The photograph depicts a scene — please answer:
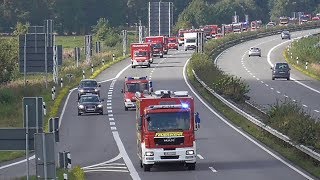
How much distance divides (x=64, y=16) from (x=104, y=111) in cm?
12144

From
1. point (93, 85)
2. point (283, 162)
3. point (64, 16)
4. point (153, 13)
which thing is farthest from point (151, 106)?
point (64, 16)

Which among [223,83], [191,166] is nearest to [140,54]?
[223,83]

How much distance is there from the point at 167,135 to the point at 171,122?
0.51 metres

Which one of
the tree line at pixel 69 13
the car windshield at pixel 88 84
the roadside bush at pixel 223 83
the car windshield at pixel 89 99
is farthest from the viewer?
the tree line at pixel 69 13

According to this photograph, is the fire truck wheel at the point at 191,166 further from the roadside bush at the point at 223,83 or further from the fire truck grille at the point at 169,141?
the roadside bush at the point at 223,83

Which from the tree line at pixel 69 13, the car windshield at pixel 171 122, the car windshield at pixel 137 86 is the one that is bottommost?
the car windshield at pixel 137 86

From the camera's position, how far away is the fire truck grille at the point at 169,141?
107ft

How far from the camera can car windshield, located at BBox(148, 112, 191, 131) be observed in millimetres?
32938

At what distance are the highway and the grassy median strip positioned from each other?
1.19 ft

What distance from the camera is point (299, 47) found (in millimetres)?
114625

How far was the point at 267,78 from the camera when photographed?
88312 mm

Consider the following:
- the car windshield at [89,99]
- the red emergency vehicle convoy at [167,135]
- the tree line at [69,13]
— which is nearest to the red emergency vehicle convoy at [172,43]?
the tree line at [69,13]

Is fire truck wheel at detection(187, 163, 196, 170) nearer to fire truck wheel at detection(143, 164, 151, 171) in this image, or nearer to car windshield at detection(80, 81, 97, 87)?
fire truck wheel at detection(143, 164, 151, 171)

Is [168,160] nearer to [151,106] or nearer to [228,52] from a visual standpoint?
[151,106]
